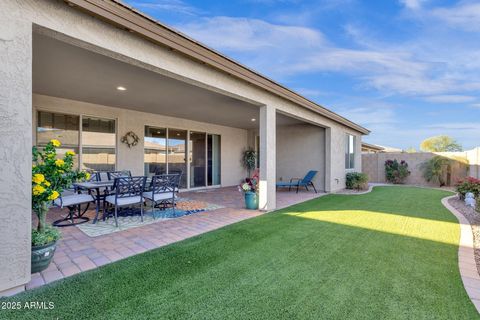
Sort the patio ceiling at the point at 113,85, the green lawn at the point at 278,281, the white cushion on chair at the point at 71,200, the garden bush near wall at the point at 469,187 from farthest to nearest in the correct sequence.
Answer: the garden bush near wall at the point at 469,187 → the white cushion on chair at the point at 71,200 → the patio ceiling at the point at 113,85 → the green lawn at the point at 278,281

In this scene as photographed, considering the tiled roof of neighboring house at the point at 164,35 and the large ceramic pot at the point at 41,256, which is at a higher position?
the tiled roof of neighboring house at the point at 164,35

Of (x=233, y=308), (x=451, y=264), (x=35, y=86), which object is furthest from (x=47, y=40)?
(x=451, y=264)

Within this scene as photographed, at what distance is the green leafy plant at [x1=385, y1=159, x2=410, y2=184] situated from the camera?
13.0m

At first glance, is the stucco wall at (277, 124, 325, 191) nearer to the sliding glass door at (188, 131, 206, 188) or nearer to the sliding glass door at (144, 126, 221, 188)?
the sliding glass door at (144, 126, 221, 188)

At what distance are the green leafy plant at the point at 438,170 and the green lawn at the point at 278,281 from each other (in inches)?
386

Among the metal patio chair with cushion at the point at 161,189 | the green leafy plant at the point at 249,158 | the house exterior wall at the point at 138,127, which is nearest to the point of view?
the metal patio chair with cushion at the point at 161,189

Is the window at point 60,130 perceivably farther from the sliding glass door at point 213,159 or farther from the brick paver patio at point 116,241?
the sliding glass door at point 213,159

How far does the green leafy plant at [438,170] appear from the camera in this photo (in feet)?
38.9

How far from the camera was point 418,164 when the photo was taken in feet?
Result: 42.2

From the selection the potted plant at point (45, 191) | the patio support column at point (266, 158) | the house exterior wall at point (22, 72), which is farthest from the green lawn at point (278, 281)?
the patio support column at point (266, 158)

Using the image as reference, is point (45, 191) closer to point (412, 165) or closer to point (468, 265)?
point (468, 265)

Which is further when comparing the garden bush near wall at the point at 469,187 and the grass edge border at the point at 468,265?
the garden bush near wall at the point at 469,187

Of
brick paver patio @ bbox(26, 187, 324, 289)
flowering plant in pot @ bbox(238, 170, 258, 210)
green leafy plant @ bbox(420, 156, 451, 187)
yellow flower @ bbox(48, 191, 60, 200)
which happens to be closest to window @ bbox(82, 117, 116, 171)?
brick paver patio @ bbox(26, 187, 324, 289)

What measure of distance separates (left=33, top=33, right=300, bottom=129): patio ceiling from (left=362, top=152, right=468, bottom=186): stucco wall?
9815 mm
